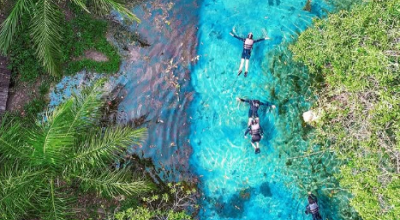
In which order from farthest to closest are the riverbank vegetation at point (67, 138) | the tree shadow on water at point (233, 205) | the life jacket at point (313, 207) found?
the tree shadow on water at point (233, 205), the life jacket at point (313, 207), the riverbank vegetation at point (67, 138)

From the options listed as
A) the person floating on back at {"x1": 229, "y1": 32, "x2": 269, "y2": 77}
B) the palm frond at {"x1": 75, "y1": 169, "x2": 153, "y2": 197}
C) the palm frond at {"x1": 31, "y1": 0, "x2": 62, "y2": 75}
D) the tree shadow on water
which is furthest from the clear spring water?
the palm frond at {"x1": 75, "y1": 169, "x2": 153, "y2": 197}

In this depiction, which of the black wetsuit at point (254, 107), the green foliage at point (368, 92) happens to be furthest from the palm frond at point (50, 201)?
the green foliage at point (368, 92)

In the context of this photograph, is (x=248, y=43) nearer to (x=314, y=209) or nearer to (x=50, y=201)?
(x=314, y=209)

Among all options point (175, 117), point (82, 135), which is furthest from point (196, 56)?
point (82, 135)

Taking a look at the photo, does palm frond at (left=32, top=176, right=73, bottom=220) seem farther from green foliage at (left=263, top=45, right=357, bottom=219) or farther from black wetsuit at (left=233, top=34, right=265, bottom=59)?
black wetsuit at (left=233, top=34, right=265, bottom=59)

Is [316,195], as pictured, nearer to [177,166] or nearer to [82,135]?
[177,166]

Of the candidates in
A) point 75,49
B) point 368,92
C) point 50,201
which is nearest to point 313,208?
point 368,92

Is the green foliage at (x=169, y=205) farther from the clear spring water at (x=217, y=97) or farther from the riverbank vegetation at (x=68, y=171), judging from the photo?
the clear spring water at (x=217, y=97)
